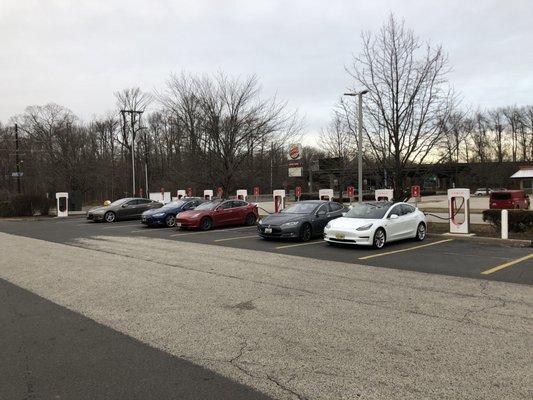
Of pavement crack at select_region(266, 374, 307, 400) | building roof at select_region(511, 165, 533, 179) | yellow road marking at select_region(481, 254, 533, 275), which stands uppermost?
building roof at select_region(511, 165, 533, 179)

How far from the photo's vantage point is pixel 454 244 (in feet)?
49.1

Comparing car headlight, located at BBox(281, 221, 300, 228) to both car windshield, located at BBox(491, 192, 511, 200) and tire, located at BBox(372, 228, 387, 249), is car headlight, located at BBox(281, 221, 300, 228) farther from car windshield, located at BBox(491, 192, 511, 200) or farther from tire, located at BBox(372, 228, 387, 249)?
car windshield, located at BBox(491, 192, 511, 200)

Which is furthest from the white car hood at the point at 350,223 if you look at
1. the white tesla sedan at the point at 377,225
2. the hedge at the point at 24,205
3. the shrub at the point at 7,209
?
the shrub at the point at 7,209

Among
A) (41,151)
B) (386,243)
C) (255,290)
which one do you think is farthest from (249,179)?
(41,151)

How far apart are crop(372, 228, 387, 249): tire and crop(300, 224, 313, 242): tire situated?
2784 millimetres

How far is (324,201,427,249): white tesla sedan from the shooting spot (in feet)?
45.1

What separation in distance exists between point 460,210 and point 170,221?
1268 centimetres

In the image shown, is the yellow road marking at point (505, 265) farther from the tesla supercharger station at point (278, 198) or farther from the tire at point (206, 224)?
the tesla supercharger station at point (278, 198)

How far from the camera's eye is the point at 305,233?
1606 cm

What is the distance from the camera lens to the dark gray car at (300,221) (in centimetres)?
1566

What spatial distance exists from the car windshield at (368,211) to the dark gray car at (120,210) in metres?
15.9

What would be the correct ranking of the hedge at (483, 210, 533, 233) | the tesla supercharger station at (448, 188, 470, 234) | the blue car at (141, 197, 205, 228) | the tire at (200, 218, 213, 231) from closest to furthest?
the hedge at (483, 210, 533, 233) → the tesla supercharger station at (448, 188, 470, 234) → the tire at (200, 218, 213, 231) → the blue car at (141, 197, 205, 228)

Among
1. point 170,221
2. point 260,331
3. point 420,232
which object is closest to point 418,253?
point 420,232

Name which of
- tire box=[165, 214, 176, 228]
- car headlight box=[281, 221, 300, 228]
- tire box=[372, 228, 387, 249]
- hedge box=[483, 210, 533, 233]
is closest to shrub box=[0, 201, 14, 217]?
tire box=[165, 214, 176, 228]
